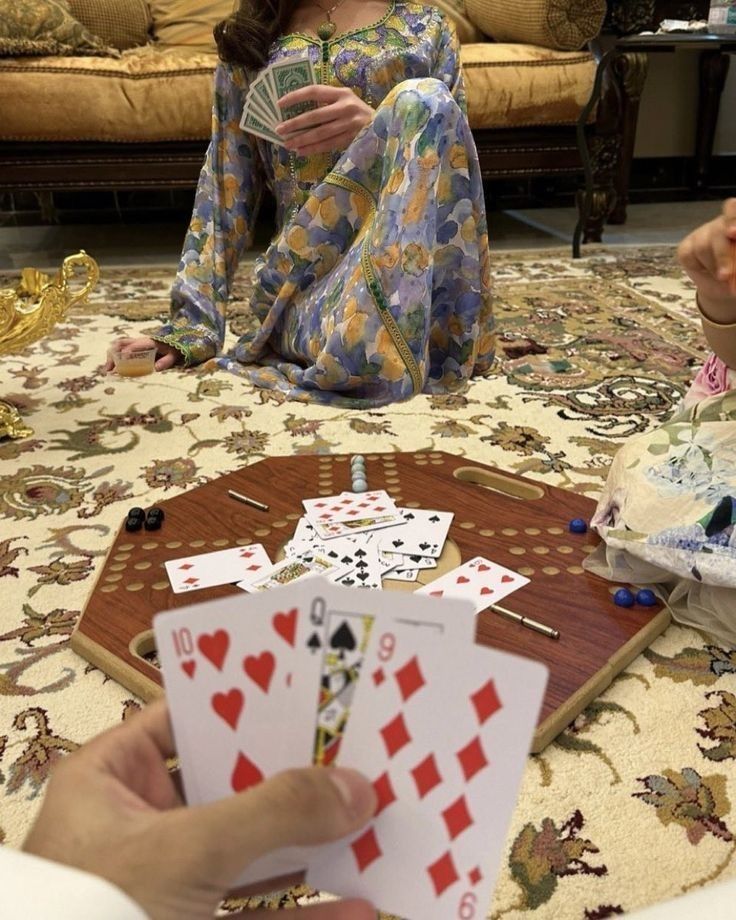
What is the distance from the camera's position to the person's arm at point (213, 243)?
1.90m

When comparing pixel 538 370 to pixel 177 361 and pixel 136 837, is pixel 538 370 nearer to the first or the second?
pixel 177 361

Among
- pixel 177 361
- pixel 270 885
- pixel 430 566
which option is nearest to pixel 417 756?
pixel 270 885

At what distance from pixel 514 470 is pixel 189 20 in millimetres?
2702

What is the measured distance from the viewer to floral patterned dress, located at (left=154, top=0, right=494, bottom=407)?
1613mm

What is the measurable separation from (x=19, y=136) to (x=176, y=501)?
2106mm

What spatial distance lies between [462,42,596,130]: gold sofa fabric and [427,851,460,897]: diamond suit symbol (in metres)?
2.91

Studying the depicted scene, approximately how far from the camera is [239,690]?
46 centimetres

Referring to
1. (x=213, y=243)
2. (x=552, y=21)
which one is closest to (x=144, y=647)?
(x=213, y=243)

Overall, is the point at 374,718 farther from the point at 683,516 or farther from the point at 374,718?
the point at 683,516

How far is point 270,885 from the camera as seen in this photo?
48cm

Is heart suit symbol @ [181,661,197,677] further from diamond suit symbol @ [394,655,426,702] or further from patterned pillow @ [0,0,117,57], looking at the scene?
patterned pillow @ [0,0,117,57]

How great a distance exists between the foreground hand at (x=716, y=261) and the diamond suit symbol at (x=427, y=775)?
70 centimetres

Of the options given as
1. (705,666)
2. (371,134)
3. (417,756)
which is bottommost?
(705,666)

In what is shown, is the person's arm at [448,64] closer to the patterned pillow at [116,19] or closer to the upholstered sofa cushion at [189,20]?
the upholstered sofa cushion at [189,20]
